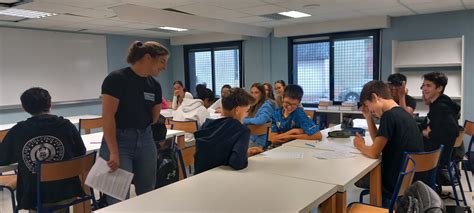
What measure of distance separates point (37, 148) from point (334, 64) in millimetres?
5528

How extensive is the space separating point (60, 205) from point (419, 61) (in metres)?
5.33

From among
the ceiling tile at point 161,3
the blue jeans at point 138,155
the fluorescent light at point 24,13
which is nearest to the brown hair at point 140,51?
the blue jeans at point 138,155

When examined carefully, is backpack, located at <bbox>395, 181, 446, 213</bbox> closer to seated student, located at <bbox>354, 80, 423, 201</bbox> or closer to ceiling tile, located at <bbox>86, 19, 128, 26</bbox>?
seated student, located at <bbox>354, 80, 423, 201</bbox>

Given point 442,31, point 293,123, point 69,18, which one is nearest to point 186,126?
point 293,123

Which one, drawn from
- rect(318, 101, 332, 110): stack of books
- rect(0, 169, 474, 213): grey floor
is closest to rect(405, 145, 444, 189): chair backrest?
rect(0, 169, 474, 213): grey floor

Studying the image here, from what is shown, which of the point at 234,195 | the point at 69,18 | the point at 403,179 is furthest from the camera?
the point at 69,18

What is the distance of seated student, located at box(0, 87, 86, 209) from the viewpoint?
2379 millimetres

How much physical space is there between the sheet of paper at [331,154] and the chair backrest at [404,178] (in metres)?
0.40

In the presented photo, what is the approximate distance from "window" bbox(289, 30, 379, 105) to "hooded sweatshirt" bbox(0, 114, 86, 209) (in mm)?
5263

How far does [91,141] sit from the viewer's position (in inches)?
131

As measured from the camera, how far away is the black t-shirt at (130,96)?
80.7 inches

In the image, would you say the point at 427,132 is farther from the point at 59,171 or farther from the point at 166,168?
the point at 59,171

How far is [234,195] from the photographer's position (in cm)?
159

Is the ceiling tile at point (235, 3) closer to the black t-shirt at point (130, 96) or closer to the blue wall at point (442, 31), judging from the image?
the black t-shirt at point (130, 96)
